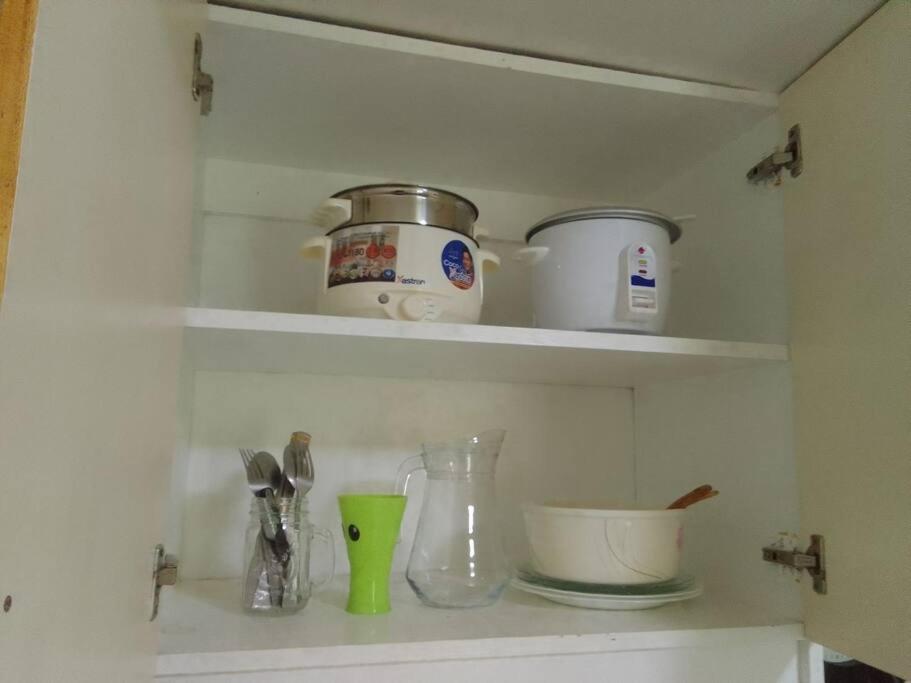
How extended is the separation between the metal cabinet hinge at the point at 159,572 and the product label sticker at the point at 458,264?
1.29ft

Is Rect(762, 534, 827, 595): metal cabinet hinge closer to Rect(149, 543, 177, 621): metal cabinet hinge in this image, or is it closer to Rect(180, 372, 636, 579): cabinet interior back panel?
Rect(180, 372, 636, 579): cabinet interior back panel

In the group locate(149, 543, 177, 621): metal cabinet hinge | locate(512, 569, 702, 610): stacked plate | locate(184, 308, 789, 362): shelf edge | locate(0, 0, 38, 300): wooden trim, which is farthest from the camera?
locate(512, 569, 702, 610): stacked plate

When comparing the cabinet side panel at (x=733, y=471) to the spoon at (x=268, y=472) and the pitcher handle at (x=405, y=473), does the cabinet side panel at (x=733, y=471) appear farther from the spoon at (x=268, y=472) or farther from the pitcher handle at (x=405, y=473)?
the spoon at (x=268, y=472)

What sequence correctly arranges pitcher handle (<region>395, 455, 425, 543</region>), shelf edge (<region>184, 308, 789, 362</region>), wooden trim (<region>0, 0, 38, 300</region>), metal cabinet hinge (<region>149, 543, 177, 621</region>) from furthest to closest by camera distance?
1. pitcher handle (<region>395, 455, 425, 543</region>)
2. shelf edge (<region>184, 308, 789, 362</region>)
3. metal cabinet hinge (<region>149, 543, 177, 621</region>)
4. wooden trim (<region>0, 0, 38, 300</region>)

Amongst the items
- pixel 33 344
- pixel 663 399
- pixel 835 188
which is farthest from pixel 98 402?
pixel 663 399

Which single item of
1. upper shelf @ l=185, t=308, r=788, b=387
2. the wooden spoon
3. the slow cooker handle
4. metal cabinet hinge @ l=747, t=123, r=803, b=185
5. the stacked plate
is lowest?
the stacked plate

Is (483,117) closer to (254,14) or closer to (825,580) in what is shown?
(254,14)

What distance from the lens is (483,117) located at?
0.92 m

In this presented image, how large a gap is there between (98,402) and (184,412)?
1.85 ft

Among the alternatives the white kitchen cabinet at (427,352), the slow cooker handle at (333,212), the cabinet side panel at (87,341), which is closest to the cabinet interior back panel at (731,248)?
the white kitchen cabinet at (427,352)

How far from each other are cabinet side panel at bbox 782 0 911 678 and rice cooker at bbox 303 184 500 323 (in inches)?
15.4

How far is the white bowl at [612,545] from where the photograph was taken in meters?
0.80

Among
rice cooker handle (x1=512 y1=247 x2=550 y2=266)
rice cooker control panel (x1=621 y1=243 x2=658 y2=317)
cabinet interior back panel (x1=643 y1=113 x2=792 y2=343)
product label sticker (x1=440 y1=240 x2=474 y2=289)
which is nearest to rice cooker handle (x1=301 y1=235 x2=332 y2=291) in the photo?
product label sticker (x1=440 y1=240 x2=474 y2=289)

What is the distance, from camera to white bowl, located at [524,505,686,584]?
2.64 ft
